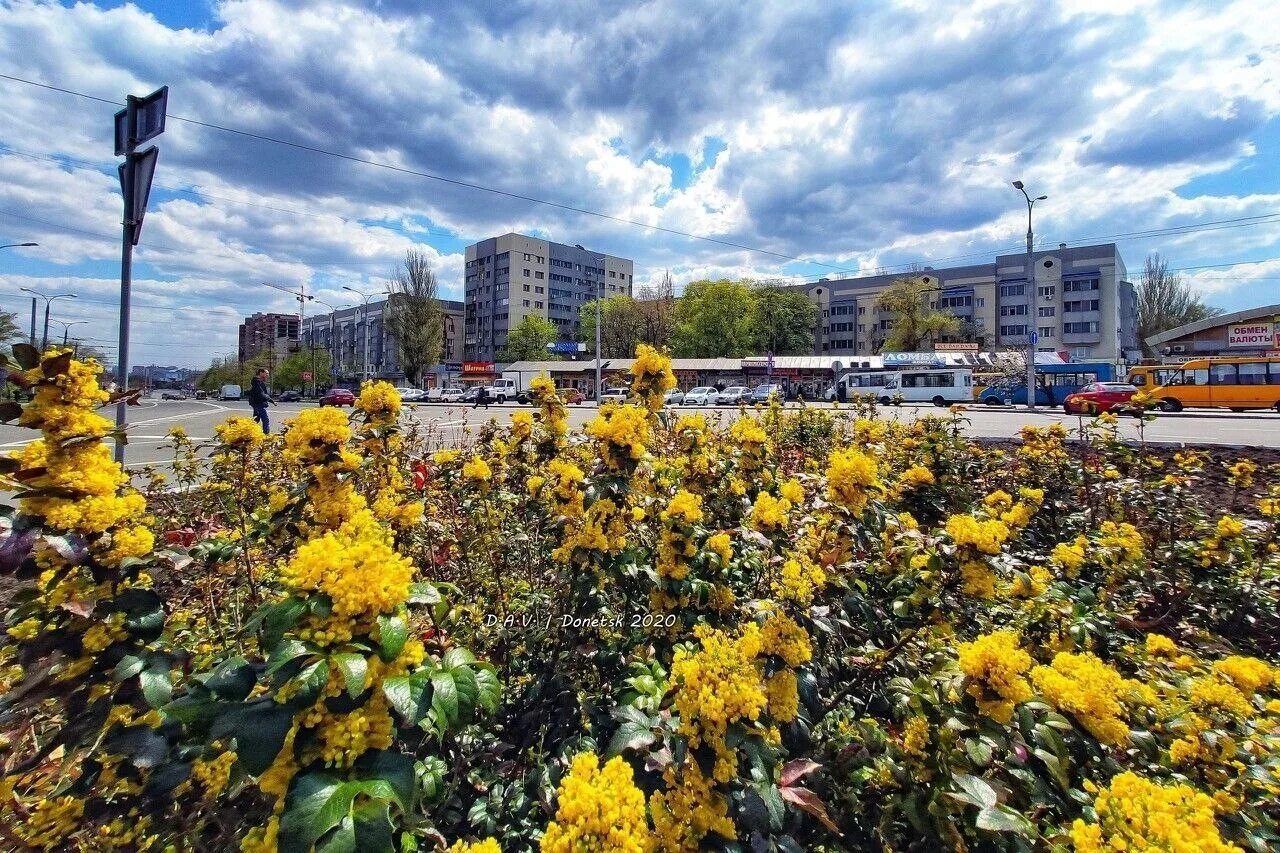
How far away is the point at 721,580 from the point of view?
7.20ft

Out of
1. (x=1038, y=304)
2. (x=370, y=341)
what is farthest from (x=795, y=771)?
(x=370, y=341)

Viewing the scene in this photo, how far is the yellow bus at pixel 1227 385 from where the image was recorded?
2081 cm

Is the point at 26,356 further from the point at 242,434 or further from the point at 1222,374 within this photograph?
the point at 1222,374

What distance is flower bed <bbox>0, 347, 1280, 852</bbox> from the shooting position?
3.23 feet

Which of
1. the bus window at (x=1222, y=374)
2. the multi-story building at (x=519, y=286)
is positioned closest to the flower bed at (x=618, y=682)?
the bus window at (x=1222, y=374)

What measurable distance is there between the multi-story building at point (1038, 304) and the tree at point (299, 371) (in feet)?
212

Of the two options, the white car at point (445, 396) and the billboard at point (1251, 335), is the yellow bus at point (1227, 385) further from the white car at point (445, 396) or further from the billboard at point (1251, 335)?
→ the white car at point (445, 396)

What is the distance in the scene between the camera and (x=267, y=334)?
10656 cm

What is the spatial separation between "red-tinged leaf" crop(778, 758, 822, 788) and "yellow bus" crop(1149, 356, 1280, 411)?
2696 cm

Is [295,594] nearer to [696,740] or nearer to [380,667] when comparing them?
[380,667]

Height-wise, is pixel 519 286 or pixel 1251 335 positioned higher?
pixel 519 286

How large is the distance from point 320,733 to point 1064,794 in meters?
1.61

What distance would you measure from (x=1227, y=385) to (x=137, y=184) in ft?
105

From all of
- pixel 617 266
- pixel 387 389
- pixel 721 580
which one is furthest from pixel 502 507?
pixel 617 266
